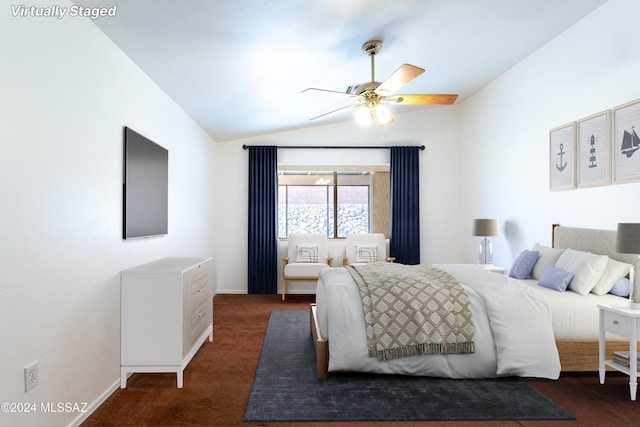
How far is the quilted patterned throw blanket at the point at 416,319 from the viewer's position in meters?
2.84

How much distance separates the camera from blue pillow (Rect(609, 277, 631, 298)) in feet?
10.1

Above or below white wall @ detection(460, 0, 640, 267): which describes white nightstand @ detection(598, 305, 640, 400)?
below

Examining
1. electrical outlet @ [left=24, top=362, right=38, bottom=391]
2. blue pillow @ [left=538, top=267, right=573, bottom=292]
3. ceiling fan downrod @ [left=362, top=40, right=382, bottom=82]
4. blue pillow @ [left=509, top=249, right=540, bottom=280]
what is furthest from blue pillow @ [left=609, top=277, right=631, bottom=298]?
electrical outlet @ [left=24, top=362, right=38, bottom=391]

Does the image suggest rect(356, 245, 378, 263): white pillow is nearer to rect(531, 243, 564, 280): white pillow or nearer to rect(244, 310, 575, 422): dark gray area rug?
rect(531, 243, 564, 280): white pillow

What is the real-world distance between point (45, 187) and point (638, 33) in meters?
4.32

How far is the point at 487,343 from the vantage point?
2887mm

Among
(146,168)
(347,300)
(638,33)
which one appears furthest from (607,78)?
(146,168)

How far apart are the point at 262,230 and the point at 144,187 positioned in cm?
311

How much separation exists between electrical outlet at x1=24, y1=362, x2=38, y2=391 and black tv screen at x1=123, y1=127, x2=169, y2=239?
3.78 ft

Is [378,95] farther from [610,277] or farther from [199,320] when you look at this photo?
[199,320]

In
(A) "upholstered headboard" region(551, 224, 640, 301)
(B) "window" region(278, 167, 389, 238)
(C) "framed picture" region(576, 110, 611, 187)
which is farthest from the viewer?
(B) "window" region(278, 167, 389, 238)

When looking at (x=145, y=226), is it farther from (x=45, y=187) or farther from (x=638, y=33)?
(x=638, y=33)

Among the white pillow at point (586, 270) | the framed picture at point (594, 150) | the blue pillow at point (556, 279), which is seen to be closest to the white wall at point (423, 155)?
the framed picture at point (594, 150)

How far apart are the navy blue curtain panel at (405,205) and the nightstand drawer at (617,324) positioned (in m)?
3.72
